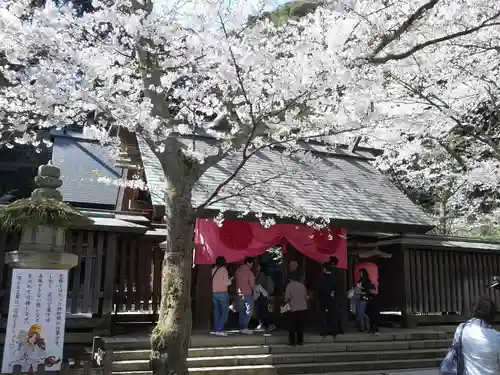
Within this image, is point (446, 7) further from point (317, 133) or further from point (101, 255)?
point (101, 255)

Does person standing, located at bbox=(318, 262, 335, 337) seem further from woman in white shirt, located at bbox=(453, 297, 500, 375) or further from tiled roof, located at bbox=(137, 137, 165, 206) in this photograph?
woman in white shirt, located at bbox=(453, 297, 500, 375)

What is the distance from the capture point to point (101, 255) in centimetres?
918

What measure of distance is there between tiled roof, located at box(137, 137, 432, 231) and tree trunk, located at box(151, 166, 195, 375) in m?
3.14

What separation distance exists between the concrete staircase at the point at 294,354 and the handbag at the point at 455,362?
4647 millimetres

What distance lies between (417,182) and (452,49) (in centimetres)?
950

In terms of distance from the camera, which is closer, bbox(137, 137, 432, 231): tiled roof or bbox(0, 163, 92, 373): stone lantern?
bbox(0, 163, 92, 373): stone lantern

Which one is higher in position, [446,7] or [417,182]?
[446,7]

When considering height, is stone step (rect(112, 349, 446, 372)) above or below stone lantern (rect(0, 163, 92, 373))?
below

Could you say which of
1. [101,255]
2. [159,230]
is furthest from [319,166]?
[101,255]

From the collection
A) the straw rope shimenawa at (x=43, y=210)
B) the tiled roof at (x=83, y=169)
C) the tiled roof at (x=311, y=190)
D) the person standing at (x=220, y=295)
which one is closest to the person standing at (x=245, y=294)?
the person standing at (x=220, y=295)

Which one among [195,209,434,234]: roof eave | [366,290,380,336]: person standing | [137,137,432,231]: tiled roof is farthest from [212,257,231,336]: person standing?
[366,290,380,336]: person standing

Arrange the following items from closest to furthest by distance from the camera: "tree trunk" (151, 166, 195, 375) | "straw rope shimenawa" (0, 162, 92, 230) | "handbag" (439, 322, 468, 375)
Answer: "handbag" (439, 322, 468, 375), "tree trunk" (151, 166, 195, 375), "straw rope shimenawa" (0, 162, 92, 230)

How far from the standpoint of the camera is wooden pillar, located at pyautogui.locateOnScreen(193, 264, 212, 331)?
10.1 metres

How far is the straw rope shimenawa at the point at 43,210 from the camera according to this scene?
694 cm
